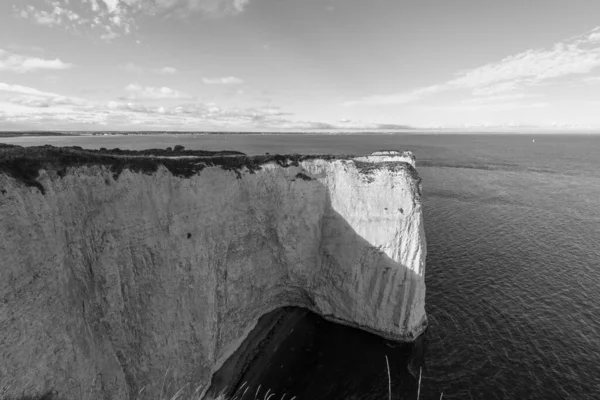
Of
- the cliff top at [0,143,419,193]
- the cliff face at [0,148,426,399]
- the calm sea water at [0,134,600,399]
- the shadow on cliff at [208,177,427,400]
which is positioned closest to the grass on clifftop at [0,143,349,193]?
the cliff top at [0,143,419,193]

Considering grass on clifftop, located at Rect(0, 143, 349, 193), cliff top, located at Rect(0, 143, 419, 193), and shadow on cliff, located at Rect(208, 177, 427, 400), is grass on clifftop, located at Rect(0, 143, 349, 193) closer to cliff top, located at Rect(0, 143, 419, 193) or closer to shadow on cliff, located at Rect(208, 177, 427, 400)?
cliff top, located at Rect(0, 143, 419, 193)

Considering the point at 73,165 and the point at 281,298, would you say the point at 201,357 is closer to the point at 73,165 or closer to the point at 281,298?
the point at 281,298

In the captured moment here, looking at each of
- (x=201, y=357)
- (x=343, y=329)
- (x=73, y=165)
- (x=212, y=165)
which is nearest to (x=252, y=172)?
(x=212, y=165)

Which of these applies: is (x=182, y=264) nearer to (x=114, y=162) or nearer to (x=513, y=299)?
(x=114, y=162)

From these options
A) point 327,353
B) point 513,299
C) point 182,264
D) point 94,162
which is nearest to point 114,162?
point 94,162

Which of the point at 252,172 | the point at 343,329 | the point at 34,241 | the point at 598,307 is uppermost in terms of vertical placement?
the point at 252,172
